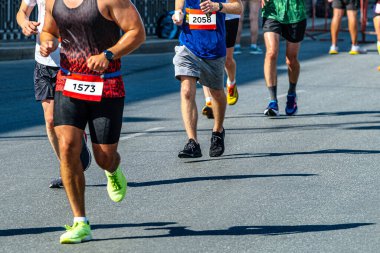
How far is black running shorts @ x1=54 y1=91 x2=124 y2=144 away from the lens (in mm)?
7043

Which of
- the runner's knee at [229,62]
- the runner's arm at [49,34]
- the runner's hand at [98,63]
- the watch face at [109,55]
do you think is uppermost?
the runner's arm at [49,34]

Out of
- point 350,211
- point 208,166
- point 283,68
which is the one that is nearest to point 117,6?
point 350,211

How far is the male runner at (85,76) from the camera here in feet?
22.7

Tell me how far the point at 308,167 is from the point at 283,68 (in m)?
9.75

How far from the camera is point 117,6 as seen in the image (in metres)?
6.98

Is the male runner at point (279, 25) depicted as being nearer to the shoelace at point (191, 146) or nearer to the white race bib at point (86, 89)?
the shoelace at point (191, 146)

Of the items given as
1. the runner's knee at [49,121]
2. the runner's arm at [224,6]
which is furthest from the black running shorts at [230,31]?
the runner's knee at [49,121]

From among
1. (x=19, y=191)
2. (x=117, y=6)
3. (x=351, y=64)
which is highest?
(x=117, y=6)

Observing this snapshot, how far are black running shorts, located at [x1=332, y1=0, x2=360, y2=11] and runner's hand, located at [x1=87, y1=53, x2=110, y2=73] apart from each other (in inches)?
587

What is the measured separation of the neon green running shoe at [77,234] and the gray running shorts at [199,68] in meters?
3.38

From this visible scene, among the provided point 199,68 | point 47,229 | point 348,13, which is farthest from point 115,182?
point 348,13

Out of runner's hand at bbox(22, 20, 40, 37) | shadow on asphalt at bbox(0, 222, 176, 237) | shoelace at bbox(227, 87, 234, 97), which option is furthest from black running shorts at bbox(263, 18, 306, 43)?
shadow on asphalt at bbox(0, 222, 176, 237)

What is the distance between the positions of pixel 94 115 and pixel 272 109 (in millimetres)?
6258

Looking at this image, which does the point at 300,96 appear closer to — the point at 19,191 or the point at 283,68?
the point at 283,68
